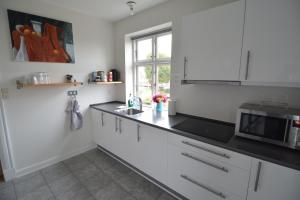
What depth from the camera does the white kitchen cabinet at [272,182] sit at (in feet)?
3.24

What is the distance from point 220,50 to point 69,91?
2.35 meters

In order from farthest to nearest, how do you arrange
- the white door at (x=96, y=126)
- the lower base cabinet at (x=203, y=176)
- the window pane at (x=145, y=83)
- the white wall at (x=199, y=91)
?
the window pane at (x=145, y=83) < the white door at (x=96, y=126) < the white wall at (x=199, y=91) < the lower base cabinet at (x=203, y=176)

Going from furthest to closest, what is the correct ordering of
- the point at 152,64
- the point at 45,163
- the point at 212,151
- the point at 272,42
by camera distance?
1. the point at 152,64
2. the point at 45,163
3. the point at 212,151
4. the point at 272,42

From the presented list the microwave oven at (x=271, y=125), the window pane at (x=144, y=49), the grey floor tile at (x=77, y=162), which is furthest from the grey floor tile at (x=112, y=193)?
the window pane at (x=144, y=49)

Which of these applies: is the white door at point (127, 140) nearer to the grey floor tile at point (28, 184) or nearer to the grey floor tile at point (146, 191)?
the grey floor tile at point (146, 191)

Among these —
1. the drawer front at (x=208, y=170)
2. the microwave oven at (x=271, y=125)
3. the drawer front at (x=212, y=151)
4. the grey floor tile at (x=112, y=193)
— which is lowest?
the grey floor tile at (x=112, y=193)

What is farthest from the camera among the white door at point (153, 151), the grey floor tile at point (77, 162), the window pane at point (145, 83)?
the window pane at point (145, 83)

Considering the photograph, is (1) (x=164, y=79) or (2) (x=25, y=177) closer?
(2) (x=25, y=177)

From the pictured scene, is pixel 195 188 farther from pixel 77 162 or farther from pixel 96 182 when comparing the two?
pixel 77 162

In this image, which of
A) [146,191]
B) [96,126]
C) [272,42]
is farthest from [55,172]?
[272,42]

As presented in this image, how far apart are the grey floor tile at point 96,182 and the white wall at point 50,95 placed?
0.83 meters

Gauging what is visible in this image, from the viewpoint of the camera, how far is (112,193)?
1.86 metres

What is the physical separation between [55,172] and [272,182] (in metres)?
2.66

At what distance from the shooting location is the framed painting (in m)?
1.94
